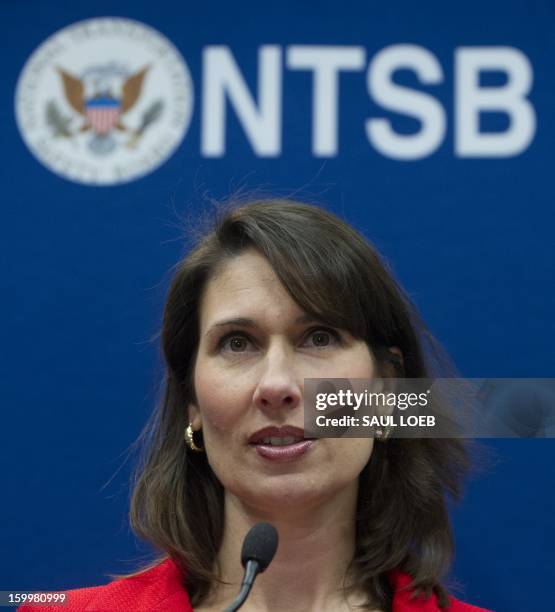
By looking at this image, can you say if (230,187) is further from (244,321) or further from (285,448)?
(285,448)

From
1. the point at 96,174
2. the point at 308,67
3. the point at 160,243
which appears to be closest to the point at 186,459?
the point at 160,243

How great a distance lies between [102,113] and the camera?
2.15 m

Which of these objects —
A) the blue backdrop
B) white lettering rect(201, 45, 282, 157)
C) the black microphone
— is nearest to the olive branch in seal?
the blue backdrop

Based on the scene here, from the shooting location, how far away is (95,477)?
2.05 meters

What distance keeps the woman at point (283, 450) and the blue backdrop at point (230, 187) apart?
0.42 metres

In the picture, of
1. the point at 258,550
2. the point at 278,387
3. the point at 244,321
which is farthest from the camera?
the point at 244,321

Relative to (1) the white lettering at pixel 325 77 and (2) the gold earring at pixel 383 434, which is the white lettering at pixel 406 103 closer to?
(1) the white lettering at pixel 325 77

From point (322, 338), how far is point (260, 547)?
0.37 metres

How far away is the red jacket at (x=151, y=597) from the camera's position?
4.90 feet

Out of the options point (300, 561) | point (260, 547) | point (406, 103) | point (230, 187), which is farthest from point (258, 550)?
point (406, 103)

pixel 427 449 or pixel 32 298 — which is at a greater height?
pixel 32 298

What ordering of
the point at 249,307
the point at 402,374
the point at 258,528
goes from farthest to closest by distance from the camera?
the point at 402,374
the point at 249,307
the point at 258,528

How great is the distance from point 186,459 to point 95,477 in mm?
470

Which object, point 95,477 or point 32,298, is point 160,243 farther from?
point 95,477
